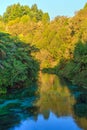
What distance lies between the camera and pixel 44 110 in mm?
33656

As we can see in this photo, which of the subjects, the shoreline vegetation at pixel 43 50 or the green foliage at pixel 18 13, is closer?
the shoreline vegetation at pixel 43 50

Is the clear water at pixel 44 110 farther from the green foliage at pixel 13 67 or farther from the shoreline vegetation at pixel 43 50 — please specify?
the shoreline vegetation at pixel 43 50

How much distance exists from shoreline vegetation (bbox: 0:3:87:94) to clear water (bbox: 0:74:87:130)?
10.7ft

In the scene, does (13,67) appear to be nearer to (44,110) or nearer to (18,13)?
(44,110)

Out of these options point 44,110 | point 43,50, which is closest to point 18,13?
point 43,50

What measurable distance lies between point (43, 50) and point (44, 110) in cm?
5565

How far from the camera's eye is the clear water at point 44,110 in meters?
28.6

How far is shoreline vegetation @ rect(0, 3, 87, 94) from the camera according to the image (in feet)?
149

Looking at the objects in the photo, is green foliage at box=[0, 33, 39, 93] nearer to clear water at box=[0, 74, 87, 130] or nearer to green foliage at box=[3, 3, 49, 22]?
clear water at box=[0, 74, 87, 130]

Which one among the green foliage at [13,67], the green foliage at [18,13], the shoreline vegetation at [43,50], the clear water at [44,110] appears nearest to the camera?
the clear water at [44,110]

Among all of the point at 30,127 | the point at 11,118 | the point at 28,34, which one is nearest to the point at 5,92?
the point at 11,118

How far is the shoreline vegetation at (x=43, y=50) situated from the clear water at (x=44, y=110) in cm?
325

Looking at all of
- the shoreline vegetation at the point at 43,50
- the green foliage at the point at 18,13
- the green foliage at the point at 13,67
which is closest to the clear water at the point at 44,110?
the green foliage at the point at 13,67

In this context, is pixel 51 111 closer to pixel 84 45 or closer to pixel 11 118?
pixel 11 118
